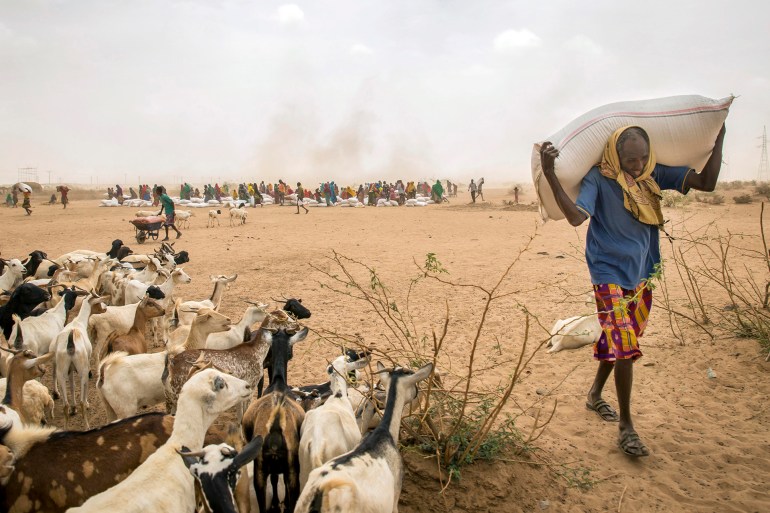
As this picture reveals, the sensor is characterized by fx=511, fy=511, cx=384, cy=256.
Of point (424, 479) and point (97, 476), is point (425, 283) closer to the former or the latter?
point (424, 479)

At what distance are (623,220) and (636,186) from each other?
0.93ft

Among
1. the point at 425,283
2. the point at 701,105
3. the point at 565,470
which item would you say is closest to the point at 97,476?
the point at 565,470

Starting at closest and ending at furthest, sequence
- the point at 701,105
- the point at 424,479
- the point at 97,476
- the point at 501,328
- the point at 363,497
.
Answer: the point at 363,497, the point at 97,476, the point at 424,479, the point at 701,105, the point at 501,328

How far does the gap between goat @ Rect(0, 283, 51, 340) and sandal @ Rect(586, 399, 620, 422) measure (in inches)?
248

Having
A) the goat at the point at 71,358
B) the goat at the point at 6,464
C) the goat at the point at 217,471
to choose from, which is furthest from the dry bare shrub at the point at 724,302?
the goat at the point at 71,358

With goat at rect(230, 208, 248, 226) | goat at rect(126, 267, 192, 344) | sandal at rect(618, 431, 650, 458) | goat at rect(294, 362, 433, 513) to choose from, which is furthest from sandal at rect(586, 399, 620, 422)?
goat at rect(230, 208, 248, 226)

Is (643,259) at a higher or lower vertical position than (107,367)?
higher

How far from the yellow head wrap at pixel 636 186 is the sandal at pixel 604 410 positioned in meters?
1.72

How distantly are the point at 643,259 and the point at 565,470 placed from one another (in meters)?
1.77

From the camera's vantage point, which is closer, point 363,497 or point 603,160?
point 363,497

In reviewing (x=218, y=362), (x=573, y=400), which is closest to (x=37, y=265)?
(x=218, y=362)

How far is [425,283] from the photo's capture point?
10516 millimetres

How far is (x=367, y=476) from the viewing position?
2.64 meters

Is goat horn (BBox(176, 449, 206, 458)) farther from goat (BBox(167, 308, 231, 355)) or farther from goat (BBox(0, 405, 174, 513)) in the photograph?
goat (BBox(167, 308, 231, 355))
